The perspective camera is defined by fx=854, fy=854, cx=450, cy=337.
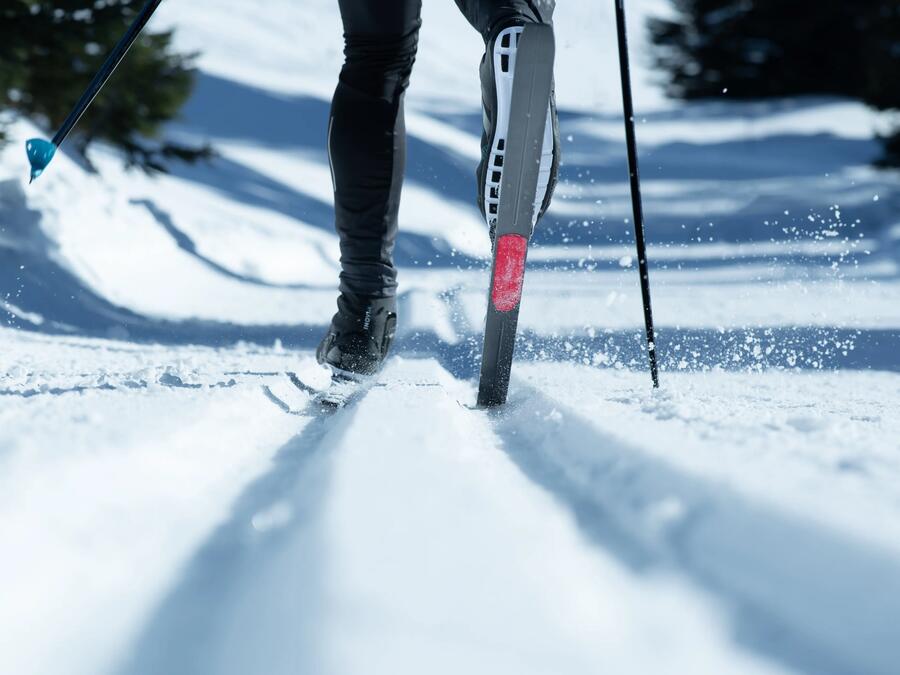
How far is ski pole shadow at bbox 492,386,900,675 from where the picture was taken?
2.43 ft

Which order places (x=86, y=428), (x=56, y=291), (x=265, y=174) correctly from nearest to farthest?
1. (x=86, y=428)
2. (x=56, y=291)
3. (x=265, y=174)

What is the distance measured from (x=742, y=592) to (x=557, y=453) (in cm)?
53

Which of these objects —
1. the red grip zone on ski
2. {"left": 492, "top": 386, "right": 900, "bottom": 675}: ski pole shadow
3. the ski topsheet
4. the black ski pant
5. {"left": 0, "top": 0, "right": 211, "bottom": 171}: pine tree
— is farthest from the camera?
{"left": 0, "top": 0, "right": 211, "bottom": 171}: pine tree

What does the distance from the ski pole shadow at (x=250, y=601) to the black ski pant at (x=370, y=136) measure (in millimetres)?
1118

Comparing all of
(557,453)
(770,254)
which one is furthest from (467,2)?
(770,254)

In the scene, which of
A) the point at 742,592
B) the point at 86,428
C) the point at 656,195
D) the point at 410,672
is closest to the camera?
the point at 410,672

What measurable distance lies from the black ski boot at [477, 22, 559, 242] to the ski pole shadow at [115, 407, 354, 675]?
863 mm

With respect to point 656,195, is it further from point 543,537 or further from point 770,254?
point 543,537

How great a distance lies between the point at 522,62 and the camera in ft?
5.56

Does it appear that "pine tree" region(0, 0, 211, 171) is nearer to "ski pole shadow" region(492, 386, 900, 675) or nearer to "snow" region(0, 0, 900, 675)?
"snow" region(0, 0, 900, 675)

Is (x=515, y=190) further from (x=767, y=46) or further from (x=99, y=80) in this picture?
(x=767, y=46)

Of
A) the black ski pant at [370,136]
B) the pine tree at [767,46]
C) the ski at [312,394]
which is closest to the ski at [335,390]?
the ski at [312,394]

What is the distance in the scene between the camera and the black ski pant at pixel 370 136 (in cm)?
208

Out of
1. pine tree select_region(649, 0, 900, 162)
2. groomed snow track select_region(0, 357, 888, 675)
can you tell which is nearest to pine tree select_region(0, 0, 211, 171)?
groomed snow track select_region(0, 357, 888, 675)
